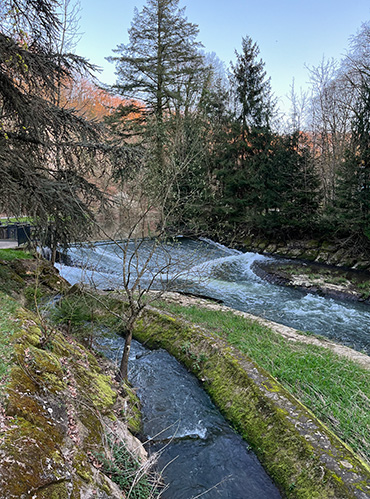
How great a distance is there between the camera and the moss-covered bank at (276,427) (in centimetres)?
282

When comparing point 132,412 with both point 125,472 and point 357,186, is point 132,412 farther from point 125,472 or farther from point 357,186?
point 357,186

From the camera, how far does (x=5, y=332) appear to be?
3174 millimetres

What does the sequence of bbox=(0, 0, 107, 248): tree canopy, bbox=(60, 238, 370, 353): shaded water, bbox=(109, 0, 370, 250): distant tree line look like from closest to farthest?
bbox=(0, 0, 107, 248): tree canopy → bbox=(60, 238, 370, 353): shaded water → bbox=(109, 0, 370, 250): distant tree line

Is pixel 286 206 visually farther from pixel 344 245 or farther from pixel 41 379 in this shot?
pixel 41 379

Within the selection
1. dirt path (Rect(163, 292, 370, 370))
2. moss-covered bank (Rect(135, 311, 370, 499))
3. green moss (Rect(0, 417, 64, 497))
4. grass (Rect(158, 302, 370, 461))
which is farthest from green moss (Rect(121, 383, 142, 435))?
dirt path (Rect(163, 292, 370, 370))

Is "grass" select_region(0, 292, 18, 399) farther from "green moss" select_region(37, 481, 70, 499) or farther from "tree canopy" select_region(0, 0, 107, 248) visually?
"tree canopy" select_region(0, 0, 107, 248)

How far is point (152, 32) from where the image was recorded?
674 inches

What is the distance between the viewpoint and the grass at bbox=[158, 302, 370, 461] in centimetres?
358

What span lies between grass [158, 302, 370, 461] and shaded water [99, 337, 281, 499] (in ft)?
3.45

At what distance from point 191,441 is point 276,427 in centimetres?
103

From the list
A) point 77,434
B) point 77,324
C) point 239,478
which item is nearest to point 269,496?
point 239,478

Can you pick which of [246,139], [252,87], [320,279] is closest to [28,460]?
[320,279]

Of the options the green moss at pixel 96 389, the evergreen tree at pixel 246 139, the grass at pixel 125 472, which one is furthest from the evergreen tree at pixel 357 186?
the grass at pixel 125 472

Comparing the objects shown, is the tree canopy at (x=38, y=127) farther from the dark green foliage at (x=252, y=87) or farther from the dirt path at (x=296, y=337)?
the dark green foliage at (x=252, y=87)
